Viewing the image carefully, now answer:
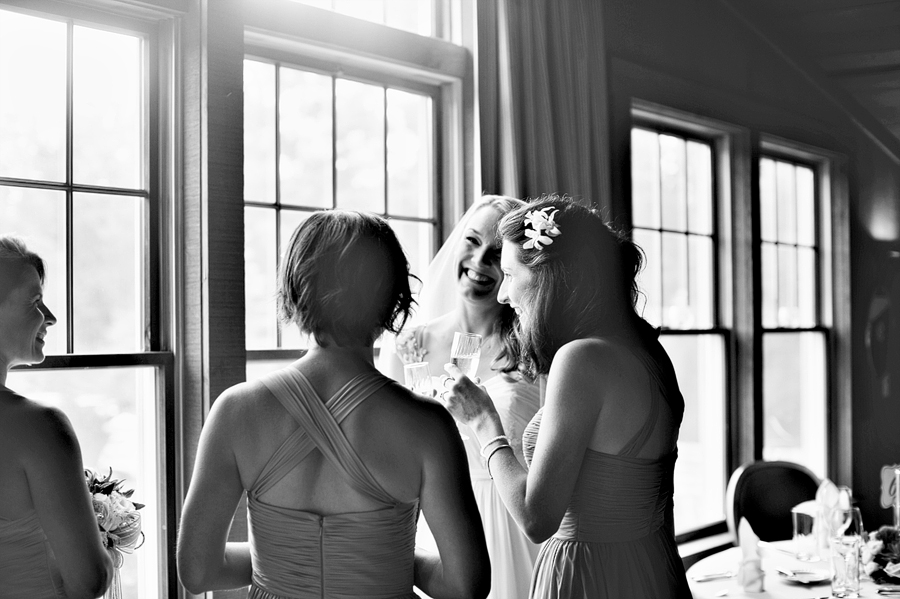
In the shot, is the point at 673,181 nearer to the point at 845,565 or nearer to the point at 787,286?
the point at 787,286

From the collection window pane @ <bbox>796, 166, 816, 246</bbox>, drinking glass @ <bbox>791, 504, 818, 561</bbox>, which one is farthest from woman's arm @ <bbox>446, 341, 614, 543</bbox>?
window pane @ <bbox>796, 166, 816, 246</bbox>

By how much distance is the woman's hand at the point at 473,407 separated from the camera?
1.59m

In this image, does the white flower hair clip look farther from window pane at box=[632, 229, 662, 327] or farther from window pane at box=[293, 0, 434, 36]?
window pane at box=[632, 229, 662, 327]

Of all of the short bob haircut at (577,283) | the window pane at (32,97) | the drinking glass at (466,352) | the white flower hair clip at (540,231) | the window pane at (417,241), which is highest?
the window pane at (32,97)

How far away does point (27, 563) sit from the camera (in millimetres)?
1250

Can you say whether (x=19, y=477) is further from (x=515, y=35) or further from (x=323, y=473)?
(x=515, y=35)

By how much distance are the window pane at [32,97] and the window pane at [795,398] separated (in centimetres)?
333

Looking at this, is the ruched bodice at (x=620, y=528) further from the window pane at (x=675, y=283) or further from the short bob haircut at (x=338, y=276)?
the window pane at (x=675, y=283)

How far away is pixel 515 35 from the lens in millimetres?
2721

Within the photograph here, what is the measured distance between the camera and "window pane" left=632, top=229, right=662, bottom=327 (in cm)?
350

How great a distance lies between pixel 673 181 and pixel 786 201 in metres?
0.84

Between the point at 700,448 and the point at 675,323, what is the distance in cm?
68

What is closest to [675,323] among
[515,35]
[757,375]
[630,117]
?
[757,375]

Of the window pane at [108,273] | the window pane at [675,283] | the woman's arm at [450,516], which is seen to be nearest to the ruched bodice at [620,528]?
the woman's arm at [450,516]
